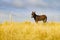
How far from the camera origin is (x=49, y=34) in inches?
179

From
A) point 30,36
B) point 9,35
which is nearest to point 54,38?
point 30,36

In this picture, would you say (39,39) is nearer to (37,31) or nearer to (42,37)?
(42,37)

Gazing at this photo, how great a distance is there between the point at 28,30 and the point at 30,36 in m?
0.35

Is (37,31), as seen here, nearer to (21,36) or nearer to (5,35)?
(21,36)

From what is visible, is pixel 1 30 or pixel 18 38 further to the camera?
pixel 1 30

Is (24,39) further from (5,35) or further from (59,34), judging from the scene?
(59,34)

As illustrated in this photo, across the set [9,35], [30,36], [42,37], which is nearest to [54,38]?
[42,37]

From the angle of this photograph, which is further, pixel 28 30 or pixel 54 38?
pixel 28 30

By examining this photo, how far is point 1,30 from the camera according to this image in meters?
4.77

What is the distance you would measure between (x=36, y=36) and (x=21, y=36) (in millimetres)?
326

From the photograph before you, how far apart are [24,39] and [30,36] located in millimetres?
204

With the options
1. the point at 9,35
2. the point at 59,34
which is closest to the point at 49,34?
the point at 59,34

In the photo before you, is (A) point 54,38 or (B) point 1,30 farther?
(B) point 1,30

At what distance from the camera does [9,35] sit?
14.8 ft
